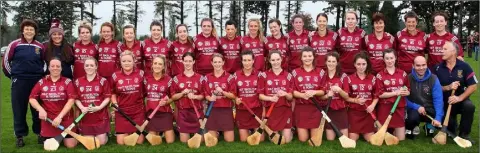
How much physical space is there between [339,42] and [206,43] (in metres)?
1.97

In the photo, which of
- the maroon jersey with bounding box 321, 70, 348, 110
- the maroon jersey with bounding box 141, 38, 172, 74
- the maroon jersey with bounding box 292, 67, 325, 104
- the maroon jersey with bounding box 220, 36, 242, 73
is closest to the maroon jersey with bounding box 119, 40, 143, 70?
the maroon jersey with bounding box 141, 38, 172, 74

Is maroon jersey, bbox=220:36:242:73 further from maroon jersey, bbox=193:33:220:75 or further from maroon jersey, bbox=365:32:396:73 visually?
maroon jersey, bbox=365:32:396:73

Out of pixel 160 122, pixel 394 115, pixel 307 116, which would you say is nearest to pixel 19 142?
pixel 160 122

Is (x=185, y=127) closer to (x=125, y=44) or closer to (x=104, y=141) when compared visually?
(x=104, y=141)

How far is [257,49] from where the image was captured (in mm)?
6492

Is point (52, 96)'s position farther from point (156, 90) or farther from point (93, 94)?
point (156, 90)

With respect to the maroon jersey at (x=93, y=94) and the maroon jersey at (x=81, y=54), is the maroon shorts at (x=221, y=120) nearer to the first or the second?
the maroon jersey at (x=93, y=94)

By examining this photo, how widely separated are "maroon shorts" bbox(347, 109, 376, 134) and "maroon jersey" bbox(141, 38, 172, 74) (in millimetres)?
2790

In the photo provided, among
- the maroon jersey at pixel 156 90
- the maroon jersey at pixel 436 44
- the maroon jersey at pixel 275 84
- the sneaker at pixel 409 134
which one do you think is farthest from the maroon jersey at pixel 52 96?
the maroon jersey at pixel 436 44

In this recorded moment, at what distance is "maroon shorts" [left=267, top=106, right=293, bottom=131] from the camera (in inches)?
223

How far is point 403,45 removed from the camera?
629cm

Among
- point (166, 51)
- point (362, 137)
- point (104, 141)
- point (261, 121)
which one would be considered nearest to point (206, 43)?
point (166, 51)

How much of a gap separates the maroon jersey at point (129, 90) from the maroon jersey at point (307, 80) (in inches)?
79.0

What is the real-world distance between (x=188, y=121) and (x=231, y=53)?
1333mm
